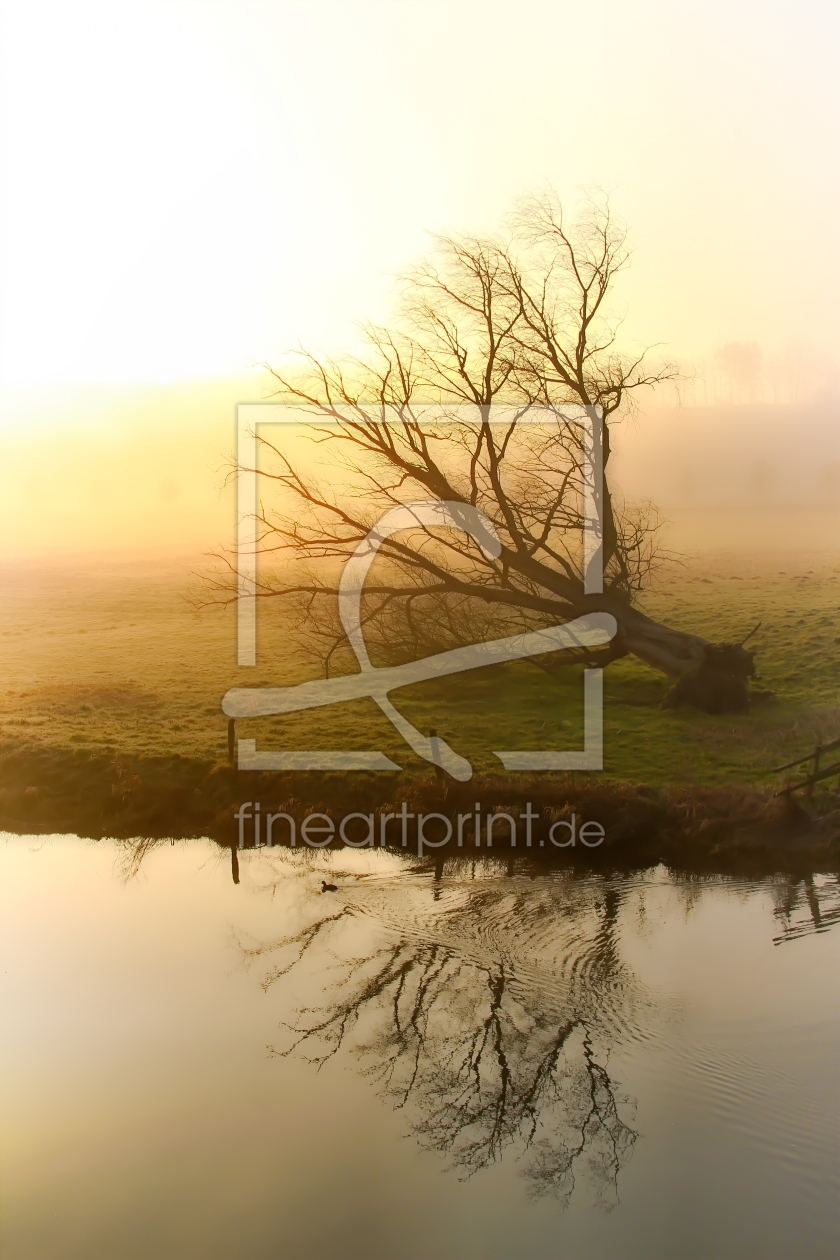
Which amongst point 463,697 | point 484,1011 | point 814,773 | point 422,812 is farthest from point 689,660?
point 484,1011

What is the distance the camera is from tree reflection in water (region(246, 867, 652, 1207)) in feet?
33.0

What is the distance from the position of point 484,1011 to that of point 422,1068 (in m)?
1.21

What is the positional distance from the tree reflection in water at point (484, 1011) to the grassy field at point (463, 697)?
501 centimetres

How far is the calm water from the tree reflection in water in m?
0.03

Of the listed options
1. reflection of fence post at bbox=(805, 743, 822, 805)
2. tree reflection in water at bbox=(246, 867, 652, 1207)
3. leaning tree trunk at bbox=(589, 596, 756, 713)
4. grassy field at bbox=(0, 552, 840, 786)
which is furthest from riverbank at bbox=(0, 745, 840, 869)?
leaning tree trunk at bbox=(589, 596, 756, 713)

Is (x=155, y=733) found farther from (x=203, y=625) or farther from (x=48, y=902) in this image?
(x=203, y=625)

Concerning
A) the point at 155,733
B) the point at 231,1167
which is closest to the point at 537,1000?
the point at 231,1167

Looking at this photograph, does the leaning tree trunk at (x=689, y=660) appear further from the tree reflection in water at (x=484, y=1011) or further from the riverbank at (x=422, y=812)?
the tree reflection in water at (x=484, y=1011)

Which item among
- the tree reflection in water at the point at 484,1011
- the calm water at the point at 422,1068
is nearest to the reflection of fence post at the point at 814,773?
the calm water at the point at 422,1068

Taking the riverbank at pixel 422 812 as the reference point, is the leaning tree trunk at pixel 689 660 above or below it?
above

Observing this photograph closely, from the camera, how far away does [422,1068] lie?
11.3m

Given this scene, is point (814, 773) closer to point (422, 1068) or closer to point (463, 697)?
point (422, 1068)

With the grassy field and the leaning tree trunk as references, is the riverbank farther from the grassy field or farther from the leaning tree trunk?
the leaning tree trunk

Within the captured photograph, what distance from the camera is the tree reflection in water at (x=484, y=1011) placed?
1007 centimetres
